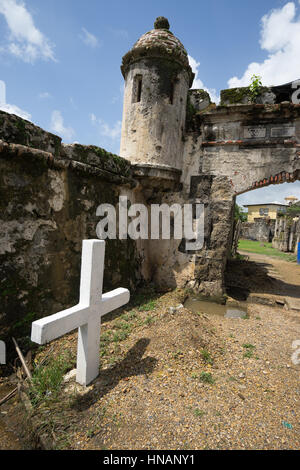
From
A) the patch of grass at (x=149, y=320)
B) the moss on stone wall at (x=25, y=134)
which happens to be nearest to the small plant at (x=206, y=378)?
the patch of grass at (x=149, y=320)

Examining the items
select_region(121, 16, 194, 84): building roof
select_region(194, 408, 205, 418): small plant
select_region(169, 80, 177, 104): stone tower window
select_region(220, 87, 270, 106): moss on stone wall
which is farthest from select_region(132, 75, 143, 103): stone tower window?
select_region(194, 408, 205, 418): small plant

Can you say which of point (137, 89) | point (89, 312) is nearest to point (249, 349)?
point (89, 312)

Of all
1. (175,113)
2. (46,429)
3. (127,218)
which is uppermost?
(175,113)

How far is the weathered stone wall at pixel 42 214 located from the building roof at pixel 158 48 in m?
2.78

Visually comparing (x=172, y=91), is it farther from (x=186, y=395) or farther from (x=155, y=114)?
(x=186, y=395)

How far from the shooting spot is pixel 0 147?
2.60m

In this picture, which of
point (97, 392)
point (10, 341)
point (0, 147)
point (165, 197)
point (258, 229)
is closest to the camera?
point (97, 392)

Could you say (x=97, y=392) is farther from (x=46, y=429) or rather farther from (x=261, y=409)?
(x=261, y=409)

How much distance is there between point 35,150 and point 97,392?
2916mm

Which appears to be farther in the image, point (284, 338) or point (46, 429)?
point (284, 338)

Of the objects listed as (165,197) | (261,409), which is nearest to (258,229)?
(165,197)

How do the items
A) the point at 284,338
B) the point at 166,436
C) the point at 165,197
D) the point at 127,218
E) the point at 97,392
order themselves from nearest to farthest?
the point at 166,436, the point at 97,392, the point at 284,338, the point at 127,218, the point at 165,197

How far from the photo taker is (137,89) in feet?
17.5

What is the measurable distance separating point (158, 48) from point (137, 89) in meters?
0.90
